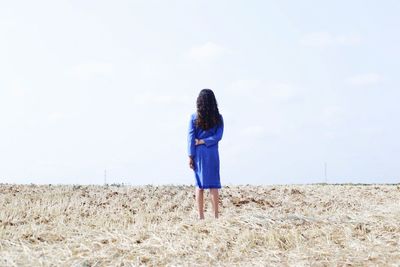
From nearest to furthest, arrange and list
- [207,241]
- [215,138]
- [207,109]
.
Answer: [207,241]
[207,109]
[215,138]

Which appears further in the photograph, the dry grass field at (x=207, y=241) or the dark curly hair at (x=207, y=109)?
the dark curly hair at (x=207, y=109)

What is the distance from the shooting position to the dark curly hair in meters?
7.46

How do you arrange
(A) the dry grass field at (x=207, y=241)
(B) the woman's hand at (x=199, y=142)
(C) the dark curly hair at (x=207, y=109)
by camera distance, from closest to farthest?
(A) the dry grass field at (x=207, y=241), (C) the dark curly hair at (x=207, y=109), (B) the woman's hand at (x=199, y=142)

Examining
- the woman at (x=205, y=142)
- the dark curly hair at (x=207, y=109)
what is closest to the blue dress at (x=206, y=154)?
the woman at (x=205, y=142)

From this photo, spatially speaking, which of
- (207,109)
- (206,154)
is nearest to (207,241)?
(206,154)

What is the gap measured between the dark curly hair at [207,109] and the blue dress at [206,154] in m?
0.11

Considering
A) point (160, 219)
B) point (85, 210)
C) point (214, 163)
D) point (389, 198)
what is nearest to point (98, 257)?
point (214, 163)

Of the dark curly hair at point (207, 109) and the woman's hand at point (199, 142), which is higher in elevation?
the dark curly hair at point (207, 109)

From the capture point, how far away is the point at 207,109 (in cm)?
747

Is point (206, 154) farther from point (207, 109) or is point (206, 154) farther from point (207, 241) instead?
point (207, 241)

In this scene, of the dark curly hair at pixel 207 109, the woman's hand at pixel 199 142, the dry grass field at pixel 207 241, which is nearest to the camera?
the dry grass field at pixel 207 241

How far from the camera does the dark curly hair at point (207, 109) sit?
7465 millimetres

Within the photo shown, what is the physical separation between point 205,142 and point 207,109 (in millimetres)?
447

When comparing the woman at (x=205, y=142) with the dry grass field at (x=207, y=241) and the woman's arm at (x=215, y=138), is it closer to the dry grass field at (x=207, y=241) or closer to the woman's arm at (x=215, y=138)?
the woman's arm at (x=215, y=138)
